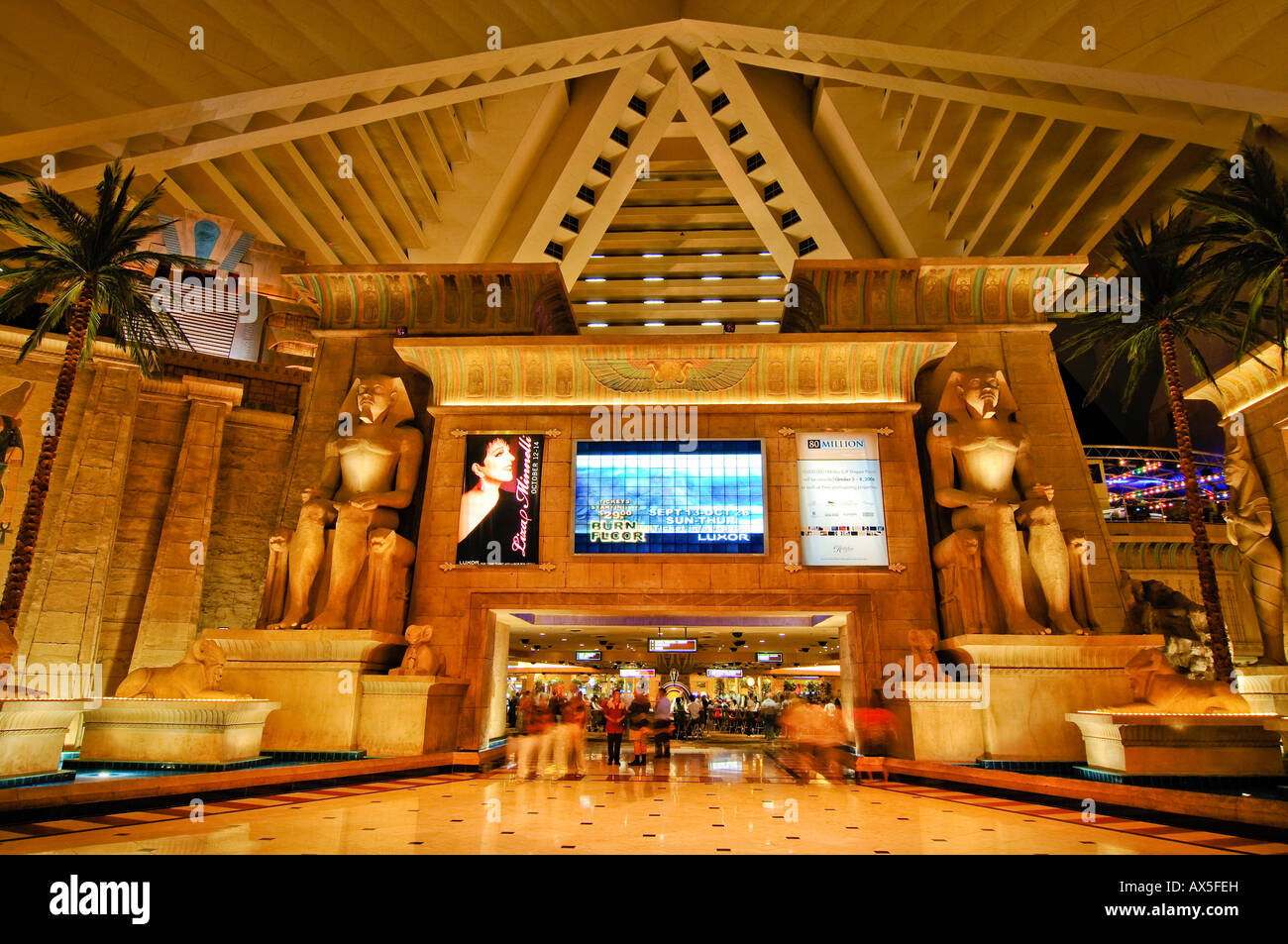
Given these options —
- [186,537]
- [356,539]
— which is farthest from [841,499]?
[186,537]

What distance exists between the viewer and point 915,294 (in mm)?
12273

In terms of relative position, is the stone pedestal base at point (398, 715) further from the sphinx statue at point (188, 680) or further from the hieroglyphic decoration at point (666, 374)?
the hieroglyphic decoration at point (666, 374)

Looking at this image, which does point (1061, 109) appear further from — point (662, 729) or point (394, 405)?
point (662, 729)

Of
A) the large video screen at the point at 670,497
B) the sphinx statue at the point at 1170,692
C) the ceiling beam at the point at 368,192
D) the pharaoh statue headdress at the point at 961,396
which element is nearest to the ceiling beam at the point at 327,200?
the ceiling beam at the point at 368,192

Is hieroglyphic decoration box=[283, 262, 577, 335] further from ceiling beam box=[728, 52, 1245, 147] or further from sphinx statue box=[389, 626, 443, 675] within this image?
ceiling beam box=[728, 52, 1245, 147]

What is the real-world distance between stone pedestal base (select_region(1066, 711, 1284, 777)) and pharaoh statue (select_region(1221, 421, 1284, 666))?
4.82 metres

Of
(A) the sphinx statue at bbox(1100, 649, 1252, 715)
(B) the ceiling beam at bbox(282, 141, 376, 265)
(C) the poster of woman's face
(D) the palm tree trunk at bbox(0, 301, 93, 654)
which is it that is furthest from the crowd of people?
(B) the ceiling beam at bbox(282, 141, 376, 265)

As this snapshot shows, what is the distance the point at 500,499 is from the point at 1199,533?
33.1ft

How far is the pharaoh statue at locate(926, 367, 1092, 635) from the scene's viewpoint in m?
9.48

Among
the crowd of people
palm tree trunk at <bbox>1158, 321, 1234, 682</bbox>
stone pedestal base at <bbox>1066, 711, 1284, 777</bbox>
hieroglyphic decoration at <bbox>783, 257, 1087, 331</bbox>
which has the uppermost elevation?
hieroglyphic decoration at <bbox>783, 257, 1087, 331</bbox>

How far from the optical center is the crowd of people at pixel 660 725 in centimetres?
1029

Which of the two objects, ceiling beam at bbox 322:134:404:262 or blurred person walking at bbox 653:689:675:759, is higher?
ceiling beam at bbox 322:134:404:262

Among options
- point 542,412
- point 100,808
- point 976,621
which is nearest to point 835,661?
point 976,621

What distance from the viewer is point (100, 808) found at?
5.82m
